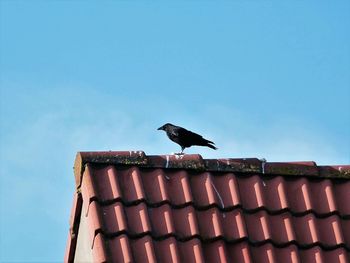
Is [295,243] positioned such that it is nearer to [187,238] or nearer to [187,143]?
[187,238]

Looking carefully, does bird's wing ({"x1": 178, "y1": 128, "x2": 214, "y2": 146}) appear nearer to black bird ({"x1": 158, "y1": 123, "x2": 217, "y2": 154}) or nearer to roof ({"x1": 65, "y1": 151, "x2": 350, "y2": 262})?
black bird ({"x1": 158, "y1": 123, "x2": 217, "y2": 154})

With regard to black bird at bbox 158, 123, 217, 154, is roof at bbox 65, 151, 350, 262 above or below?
below

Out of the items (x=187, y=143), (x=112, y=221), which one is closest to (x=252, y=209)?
(x=112, y=221)

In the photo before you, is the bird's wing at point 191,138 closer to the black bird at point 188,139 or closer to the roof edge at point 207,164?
the black bird at point 188,139

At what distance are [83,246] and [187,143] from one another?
3966 mm

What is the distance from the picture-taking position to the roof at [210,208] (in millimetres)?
6020

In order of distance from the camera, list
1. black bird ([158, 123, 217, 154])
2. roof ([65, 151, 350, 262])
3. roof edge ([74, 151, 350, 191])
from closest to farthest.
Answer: roof ([65, 151, 350, 262]) → roof edge ([74, 151, 350, 191]) → black bird ([158, 123, 217, 154])

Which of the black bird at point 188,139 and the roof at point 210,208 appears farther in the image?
the black bird at point 188,139

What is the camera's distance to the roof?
6020 mm

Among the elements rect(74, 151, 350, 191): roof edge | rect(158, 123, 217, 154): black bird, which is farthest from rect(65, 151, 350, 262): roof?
rect(158, 123, 217, 154): black bird

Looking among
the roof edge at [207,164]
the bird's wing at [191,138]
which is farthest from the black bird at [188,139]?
the roof edge at [207,164]

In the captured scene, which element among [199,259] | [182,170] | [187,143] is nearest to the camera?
[199,259]

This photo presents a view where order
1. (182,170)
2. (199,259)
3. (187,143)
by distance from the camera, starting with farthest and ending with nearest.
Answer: (187,143), (182,170), (199,259)

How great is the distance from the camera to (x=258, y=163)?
21.6ft
